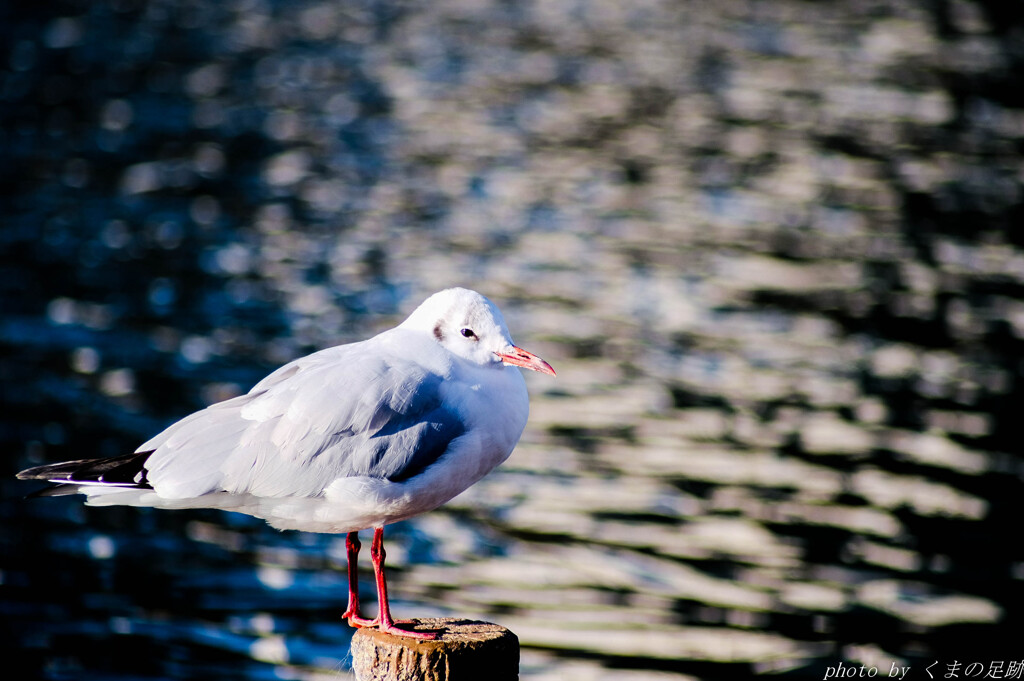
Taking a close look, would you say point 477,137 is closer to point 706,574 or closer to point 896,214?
point 896,214

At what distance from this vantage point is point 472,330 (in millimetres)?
4609

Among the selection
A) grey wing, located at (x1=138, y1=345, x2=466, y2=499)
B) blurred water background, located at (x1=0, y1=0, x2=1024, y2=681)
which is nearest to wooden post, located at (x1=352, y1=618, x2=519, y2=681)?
grey wing, located at (x1=138, y1=345, x2=466, y2=499)

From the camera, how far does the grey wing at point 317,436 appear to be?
4484 millimetres

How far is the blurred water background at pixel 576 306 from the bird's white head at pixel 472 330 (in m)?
4.37

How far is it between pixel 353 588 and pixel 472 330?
3.64 ft

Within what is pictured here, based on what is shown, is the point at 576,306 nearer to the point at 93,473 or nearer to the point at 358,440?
the point at 358,440

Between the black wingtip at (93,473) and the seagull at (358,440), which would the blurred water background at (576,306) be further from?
the black wingtip at (93,473)

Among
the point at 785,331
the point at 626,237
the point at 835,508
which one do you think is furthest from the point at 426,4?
the point at 835,508

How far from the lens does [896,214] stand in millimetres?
17906

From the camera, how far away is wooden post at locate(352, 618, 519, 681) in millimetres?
4496

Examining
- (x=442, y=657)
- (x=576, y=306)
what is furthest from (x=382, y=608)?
(x=576, y=306)

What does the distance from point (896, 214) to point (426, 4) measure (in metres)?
17.7

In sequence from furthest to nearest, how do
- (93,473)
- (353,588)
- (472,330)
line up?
1. (353,588)
2. (472,330)
3. (93,473)

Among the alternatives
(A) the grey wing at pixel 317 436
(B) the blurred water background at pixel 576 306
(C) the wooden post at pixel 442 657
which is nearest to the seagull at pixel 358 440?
(A) the grey wing at pixel 317 436
